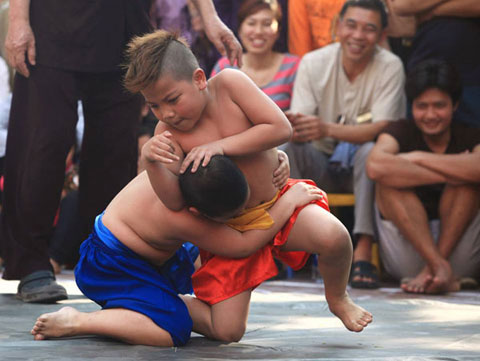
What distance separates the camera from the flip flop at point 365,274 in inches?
178

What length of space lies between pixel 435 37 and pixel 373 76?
1.50 feet

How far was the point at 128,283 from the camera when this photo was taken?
2697 mm

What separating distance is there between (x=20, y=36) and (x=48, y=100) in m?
0.27

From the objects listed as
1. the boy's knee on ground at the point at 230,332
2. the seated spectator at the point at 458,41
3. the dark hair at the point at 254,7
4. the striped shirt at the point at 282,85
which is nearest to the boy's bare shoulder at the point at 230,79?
the boy's knee on ground at the point at 230,332

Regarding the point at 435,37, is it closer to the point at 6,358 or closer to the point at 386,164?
the point at 386,164

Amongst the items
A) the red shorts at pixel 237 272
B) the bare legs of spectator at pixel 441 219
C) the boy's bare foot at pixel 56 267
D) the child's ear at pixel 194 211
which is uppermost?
the child's ear at pixel 194 211

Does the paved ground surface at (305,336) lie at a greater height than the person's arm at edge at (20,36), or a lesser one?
lesser

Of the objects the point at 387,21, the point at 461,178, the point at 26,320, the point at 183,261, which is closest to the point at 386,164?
the point at 461,178

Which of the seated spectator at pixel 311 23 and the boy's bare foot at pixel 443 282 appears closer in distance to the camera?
the boy's bare foot at pixel 443 282

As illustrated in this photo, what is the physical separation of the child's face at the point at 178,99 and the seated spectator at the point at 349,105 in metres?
2.33

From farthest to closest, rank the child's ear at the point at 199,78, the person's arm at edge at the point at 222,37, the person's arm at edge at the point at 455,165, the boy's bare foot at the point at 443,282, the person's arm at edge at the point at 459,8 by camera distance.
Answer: the person's arm at edge at the point at 459,8 → the person's arm at edge at the point at 455,165 → the boy's bare foot at the point at 443,282 → the person's arm at edge at the point at 222,37 → the child's ear at the point at 199,78

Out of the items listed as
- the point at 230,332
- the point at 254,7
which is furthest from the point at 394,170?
the point at 230,332

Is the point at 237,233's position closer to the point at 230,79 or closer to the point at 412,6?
the point at 230,79

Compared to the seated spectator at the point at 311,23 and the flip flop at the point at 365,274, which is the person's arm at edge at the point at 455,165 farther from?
the seated spectator at the point at 311,23
